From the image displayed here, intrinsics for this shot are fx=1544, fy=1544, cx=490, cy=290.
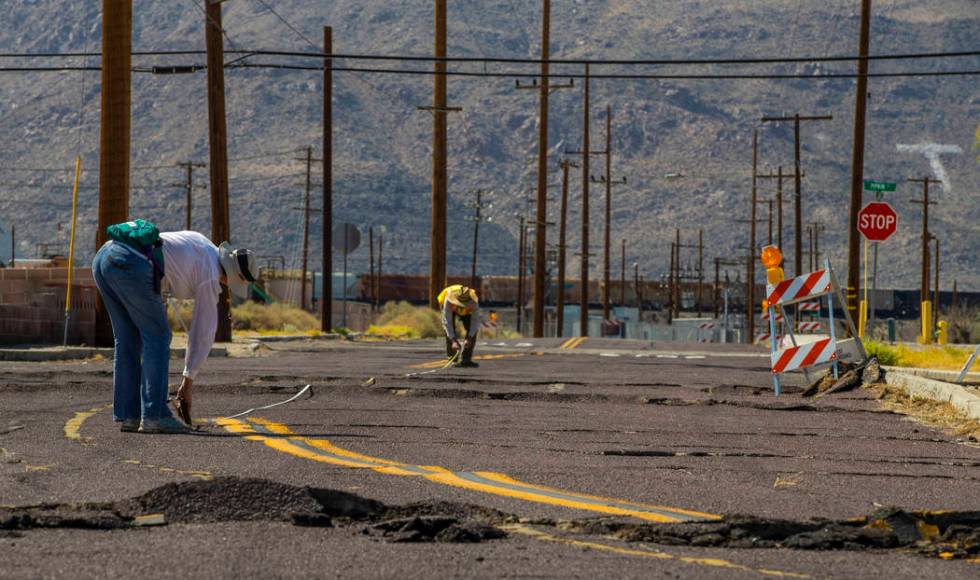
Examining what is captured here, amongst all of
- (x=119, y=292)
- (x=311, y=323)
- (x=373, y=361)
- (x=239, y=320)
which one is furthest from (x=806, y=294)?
(x=311, y=323)

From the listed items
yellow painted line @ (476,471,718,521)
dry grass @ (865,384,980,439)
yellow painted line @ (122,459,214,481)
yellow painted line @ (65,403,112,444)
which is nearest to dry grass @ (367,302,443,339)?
dry grass @ (865,384,980,439)

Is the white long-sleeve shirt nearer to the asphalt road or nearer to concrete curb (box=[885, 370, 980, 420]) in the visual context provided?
the asphalt road

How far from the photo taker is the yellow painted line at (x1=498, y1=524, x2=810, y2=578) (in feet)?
19.2

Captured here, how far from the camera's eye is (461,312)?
68.8ft

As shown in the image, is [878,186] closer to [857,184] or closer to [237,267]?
[857,184]

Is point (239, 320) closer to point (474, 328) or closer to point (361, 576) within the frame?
point (474, 328)

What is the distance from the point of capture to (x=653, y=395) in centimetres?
1600

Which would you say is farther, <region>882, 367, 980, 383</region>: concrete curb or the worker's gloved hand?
<region>882, 367, 980, 383</region>: concrete curb

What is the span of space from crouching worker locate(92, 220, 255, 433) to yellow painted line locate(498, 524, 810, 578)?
179 inches

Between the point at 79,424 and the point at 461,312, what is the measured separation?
33.2 ft

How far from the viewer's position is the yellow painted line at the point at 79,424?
10164mm

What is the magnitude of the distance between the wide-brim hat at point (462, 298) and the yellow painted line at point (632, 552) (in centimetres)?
1370

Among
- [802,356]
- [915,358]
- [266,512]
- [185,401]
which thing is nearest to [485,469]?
[266,512]

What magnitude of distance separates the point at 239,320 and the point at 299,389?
31.4 metres
